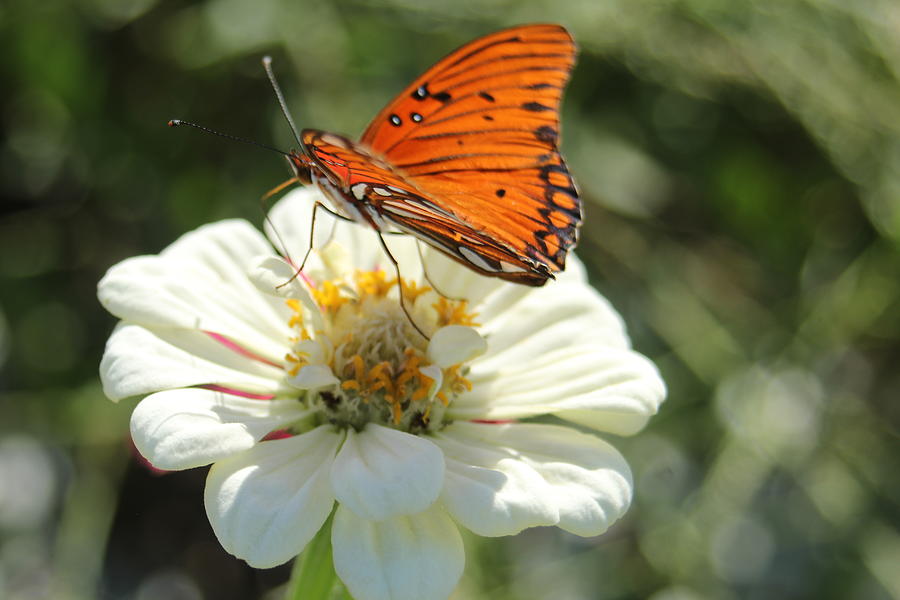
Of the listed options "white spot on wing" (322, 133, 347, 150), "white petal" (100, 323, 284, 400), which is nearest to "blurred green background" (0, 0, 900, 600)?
"white petal" (100, 323, 284, 400)

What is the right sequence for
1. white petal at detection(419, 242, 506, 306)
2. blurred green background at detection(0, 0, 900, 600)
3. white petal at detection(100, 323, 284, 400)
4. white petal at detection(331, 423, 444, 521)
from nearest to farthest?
white petal at detection(331, 423, 444, 521)
white petal at detection(100, 323, 284, 400)
white petal at detection(419, 242, 506, 306)
blurred green background at detection(0, 0, 900, 600)

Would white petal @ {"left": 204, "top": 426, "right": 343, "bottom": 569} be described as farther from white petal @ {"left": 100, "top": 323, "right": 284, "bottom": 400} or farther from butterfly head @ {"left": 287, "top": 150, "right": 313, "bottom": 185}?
butterfly head @ {"left": 287, "top": 150, "right": 313, "bottom": 185}

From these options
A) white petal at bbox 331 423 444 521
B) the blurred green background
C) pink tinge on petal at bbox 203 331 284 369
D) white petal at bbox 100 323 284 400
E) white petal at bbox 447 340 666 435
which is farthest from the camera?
the blurred green background

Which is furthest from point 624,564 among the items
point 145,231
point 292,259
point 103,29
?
point 103,29

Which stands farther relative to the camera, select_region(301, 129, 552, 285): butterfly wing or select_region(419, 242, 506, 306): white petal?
select_region(419, 242, 506, 306): white petal

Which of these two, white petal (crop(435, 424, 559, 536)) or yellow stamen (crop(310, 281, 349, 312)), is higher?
white petal (crop(435, 424, 559, 536))

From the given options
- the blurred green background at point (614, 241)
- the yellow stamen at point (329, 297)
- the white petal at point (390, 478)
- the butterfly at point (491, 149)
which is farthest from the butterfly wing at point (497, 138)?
the blurred green background at point (614, 241)

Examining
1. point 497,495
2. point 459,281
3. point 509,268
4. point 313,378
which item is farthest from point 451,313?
point 497,495

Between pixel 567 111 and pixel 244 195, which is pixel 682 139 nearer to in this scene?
pixel 567 111
